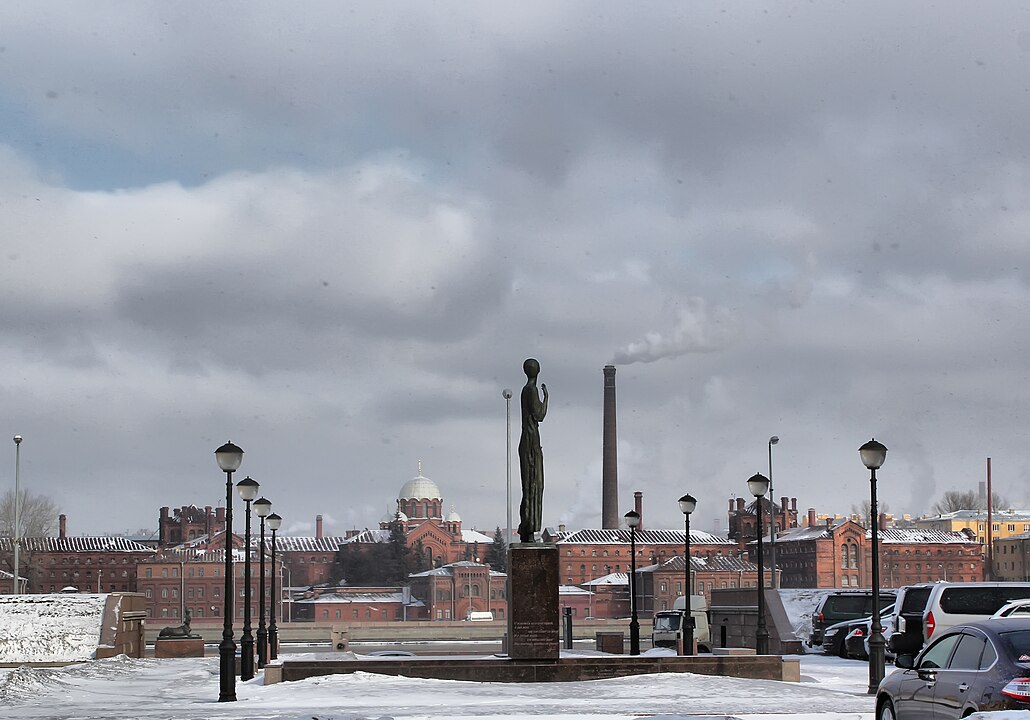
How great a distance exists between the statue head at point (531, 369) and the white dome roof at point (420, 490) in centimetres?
12490

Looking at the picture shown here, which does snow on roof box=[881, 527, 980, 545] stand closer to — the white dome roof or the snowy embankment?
the white dome roof

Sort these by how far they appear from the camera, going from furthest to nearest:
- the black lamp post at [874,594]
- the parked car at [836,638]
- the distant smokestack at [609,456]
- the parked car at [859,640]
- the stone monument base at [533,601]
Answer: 1. the distant smokestack at [609,456]
2. the parked car at [836,638]
3. the parked car at [859,640]
4. the stone monument base at [533,601]
5. the black lamp post at [874,594]

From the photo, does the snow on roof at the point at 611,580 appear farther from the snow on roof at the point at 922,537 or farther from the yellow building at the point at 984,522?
the yellow building at the point at 984,522

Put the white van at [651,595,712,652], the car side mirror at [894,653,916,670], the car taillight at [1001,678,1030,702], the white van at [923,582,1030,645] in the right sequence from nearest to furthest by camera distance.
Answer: the car taillight at [1001,678,1030,702]
the car side mirror at [894,653,916,670]
the white van at [923,582,1030,645]
the white van at [651,595,712,652]

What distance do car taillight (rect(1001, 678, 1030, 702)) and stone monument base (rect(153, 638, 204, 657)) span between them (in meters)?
34.8

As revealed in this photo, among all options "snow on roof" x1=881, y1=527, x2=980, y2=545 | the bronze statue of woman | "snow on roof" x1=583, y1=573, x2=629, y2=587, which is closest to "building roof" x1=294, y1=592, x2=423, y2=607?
"snow on roof" x1=583, y1=573, x2=629, y2=587

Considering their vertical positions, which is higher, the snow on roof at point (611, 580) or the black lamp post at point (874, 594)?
the black lamp post at point (874, 594)

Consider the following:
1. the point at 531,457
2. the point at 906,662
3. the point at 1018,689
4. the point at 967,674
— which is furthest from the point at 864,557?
the point at 1018,689

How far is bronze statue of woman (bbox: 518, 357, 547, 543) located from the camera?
2445 centimetres

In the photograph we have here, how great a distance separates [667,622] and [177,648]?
50.1ft

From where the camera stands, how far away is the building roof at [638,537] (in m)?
130

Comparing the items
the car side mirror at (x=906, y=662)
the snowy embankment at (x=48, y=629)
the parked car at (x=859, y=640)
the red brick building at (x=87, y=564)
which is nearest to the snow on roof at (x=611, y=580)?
the red brick building at (x=87, y=564)

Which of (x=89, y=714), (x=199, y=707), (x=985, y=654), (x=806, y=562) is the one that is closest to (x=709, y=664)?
(x=199, y=707)

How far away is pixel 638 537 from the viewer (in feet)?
435
